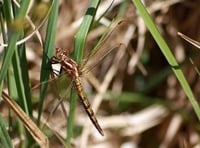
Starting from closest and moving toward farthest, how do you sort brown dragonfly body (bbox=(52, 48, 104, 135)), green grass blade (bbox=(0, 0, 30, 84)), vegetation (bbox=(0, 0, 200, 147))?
green grass blade (bbox=(0, 0, 30, 84))
brown dragonfly body (bbox=(52, 48, 104, 135))
vegetation (bbox=(0, 0, 200, 147))

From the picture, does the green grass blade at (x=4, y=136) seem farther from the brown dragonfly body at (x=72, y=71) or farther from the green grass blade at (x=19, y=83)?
the brown dragonfly body at (x=72, y=71)

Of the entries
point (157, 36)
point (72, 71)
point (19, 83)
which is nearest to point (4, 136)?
point (19, 83)

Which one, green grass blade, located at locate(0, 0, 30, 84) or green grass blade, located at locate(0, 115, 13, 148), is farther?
green grass blade, located at locate(0, 115, 13, 148)

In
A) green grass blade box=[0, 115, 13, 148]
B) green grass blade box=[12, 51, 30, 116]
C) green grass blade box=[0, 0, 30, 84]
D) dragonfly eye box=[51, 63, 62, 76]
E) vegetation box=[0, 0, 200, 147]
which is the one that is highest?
green grass blade box=[0, 0, 30, 84]

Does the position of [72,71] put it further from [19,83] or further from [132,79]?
[132,79]

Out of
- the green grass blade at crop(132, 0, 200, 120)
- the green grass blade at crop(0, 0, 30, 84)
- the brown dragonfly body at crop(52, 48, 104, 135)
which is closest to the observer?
the green grass blade at crop(0, 0, 30, 84)

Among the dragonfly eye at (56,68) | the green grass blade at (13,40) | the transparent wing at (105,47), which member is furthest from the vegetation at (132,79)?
the green grass blade at (13,40)

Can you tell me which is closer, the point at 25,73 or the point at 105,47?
the point at 25,73

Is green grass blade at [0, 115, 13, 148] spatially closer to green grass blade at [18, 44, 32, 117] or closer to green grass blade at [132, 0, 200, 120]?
green grass blade at [18, 44, 32, 117]

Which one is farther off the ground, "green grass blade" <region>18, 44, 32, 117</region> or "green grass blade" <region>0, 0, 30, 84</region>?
"green grass blade" <region>0, 0, 30, 84</region>

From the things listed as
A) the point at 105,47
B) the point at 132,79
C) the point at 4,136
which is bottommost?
the point at 132,79

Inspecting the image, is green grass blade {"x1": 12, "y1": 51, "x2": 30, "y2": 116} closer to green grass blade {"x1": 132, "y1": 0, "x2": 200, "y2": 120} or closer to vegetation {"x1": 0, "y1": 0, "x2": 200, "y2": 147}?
green grass blade {"x1": 132, "y1": 0, "x2": 200, "y2": 120}

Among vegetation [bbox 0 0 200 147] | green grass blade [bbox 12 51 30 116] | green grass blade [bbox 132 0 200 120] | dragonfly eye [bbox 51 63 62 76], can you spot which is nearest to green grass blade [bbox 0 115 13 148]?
green grass blade [bbox 12 51 30 116]

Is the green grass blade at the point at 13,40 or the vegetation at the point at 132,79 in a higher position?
the green grass blade at the point at 13,40
